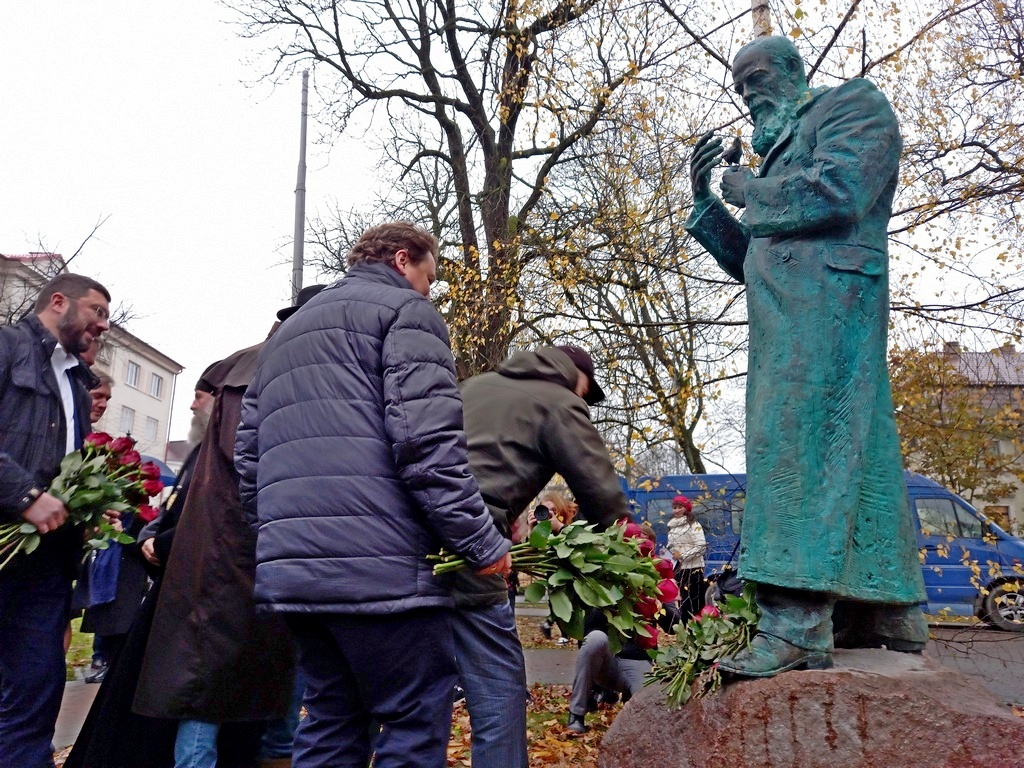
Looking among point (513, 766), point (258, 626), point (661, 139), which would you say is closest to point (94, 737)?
point (258, 626)

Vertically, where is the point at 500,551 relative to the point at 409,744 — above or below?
above

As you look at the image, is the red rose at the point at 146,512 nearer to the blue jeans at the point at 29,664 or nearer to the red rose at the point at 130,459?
the red rose at the point at 130,459

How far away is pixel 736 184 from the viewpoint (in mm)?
3287

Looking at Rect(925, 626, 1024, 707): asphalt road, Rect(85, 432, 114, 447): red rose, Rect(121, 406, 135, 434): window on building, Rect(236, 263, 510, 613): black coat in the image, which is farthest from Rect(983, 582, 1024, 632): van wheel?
Rect(121, 406, 135, 434): window on building

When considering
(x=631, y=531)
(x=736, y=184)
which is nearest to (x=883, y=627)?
(x=631, y=531)

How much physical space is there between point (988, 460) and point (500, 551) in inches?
279

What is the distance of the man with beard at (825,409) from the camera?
9.22 ft

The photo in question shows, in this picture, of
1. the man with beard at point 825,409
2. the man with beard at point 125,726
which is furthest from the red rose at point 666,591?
the man with beard at point 125,726

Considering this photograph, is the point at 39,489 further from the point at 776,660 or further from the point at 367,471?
the point at 776,660

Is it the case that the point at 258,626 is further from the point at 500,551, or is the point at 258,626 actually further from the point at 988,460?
the point at 988,460

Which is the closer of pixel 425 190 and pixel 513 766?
pixel 513 766

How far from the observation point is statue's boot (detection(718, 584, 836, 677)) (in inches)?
107

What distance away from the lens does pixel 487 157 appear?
1580 centimetres

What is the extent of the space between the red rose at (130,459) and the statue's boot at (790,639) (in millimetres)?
2538
